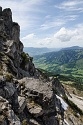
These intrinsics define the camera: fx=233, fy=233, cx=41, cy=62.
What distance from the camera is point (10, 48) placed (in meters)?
60.7

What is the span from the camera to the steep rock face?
175 ft

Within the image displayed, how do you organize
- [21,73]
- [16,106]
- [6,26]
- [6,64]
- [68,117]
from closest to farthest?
[16,106]
[6,64]
[68,117]
[21,73]
[6,26]

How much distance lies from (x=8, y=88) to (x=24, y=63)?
35878 millimetres

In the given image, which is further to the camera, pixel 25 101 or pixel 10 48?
pixel 10 48

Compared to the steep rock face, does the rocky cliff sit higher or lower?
lower

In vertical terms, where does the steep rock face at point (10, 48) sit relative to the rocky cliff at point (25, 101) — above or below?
above

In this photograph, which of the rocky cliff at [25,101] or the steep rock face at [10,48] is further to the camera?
the steep rock face at [10,48]

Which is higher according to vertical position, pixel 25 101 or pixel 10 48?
pixel 10 48

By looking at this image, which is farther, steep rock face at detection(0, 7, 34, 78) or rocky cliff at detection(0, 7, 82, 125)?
steep rock face at detection(0, 7, 34, 78)

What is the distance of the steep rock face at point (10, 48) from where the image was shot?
53.4m

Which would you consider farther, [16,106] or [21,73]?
[21,73]

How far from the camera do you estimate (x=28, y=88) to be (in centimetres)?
3966

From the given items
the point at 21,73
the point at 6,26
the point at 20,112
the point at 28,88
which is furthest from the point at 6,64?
the point at 6,26

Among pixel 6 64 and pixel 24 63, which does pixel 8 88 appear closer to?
pixel 6 64
